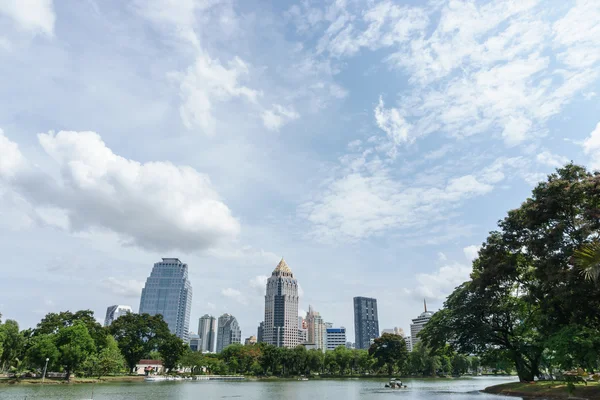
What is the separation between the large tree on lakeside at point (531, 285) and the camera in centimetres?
2720

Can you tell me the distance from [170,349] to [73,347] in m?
34.9

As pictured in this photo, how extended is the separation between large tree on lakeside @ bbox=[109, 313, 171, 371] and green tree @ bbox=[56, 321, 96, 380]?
2433 cm

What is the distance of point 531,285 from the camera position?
35.3 metres

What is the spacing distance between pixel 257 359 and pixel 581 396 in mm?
100858

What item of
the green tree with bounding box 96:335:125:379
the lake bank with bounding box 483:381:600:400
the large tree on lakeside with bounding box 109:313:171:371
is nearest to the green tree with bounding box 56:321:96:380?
the green tree with bounding box 96:335:125:379

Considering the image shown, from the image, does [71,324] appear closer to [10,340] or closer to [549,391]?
[10,340]

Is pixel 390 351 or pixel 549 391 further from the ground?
pixel 390 351

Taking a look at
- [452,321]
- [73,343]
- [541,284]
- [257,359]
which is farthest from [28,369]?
[541,284]

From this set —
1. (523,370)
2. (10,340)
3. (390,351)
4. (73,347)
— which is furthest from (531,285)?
(390,351)

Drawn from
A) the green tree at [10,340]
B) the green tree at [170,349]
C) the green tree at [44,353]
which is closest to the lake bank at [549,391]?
the green tree at [44,353]

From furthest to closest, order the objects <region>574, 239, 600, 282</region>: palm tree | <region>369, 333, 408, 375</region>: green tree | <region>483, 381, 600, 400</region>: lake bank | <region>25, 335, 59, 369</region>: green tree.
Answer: <region>369, 333, 408, 375</region>: green tree
<region>25, 335, 59, 369</region>: green tree
<region>483, 381, 600, 400</region>: lake bank
<region>574, 239, 600, 282</region>: palm tree

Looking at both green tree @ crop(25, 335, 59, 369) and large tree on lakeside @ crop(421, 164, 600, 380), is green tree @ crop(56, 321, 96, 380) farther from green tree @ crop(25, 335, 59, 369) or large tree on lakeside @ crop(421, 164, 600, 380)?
large tree on lakeside @ crop(421, 164, 600, 380)

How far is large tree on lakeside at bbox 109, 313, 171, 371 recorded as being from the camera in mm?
84938

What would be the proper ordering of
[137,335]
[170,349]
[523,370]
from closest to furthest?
1. [523,370]
2. [137,335]
3. [170,349]
